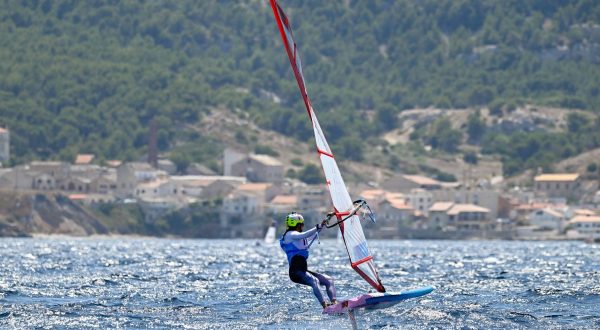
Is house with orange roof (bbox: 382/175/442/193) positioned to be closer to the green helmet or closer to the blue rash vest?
the blue rash vest

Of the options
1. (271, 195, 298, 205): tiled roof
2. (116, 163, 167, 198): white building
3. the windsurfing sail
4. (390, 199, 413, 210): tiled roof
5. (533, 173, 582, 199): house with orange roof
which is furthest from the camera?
(533, 173, 582, 199): house with orange roof

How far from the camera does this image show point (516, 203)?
16538cm

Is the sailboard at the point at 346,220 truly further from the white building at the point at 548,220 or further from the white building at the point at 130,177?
the white building at the point at 130,177

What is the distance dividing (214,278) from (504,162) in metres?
153

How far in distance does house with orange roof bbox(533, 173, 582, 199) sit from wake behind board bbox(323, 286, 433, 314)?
490ft

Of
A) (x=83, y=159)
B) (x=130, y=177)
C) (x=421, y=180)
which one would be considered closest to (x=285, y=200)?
(x=130, y=177)

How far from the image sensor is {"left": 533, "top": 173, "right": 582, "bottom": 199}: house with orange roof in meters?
178

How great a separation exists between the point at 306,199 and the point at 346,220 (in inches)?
5225

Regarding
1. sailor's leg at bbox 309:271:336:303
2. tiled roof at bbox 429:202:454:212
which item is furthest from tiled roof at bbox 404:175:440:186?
sailor's leg at bbox 309:271:336:303

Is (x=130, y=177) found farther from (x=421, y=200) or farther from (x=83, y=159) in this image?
(x=421, y=200)

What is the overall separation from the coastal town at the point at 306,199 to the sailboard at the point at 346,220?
11455cm

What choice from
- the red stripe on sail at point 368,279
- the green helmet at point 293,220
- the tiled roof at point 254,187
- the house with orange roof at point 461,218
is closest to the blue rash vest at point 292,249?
the green helmet at point 293,220

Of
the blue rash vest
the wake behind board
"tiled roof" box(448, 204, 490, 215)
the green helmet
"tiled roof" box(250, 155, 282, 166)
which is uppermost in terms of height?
"tiled roof" box(250, 155, 282, 166)

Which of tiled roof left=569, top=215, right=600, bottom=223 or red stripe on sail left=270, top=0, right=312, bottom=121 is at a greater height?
red stripe on sail left=270, top=0, right=312, bottom=121
